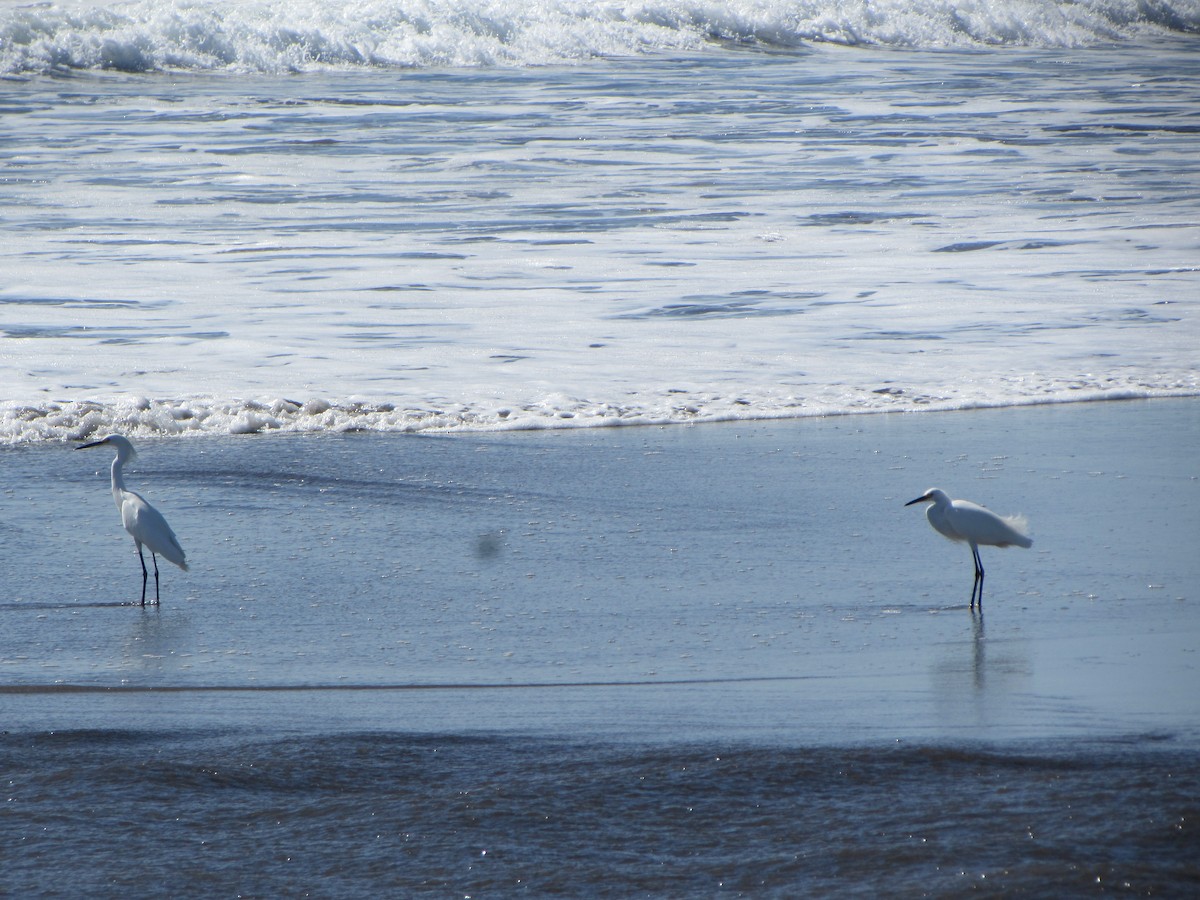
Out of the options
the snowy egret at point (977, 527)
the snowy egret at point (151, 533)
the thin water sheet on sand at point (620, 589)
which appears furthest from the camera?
the snowy egret at point (151, 533)

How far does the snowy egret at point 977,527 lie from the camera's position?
450 cm

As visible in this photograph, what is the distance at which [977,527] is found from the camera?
14.8ft

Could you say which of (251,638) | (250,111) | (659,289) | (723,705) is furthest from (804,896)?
(250,111)

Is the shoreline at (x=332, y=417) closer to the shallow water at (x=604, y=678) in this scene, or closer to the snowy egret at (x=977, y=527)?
the shallow water at (x=604, y=678)

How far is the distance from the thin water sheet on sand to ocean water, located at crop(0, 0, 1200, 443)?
105cm

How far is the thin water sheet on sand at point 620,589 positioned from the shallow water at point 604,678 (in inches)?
0.7

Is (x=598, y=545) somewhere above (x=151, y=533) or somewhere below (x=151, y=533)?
below

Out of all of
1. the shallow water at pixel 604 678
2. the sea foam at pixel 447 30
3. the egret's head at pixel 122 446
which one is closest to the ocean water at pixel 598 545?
the shallow water at pixel 604 678

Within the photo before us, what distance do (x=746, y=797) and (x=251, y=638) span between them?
1779mm

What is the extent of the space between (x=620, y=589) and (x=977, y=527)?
1127mm

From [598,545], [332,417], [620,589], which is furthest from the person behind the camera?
[332,417]

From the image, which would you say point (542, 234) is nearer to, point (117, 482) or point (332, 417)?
point (332, 417)

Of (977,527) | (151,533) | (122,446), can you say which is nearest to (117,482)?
(122,446)

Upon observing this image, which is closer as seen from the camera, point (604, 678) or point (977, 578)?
point (604, 678)
